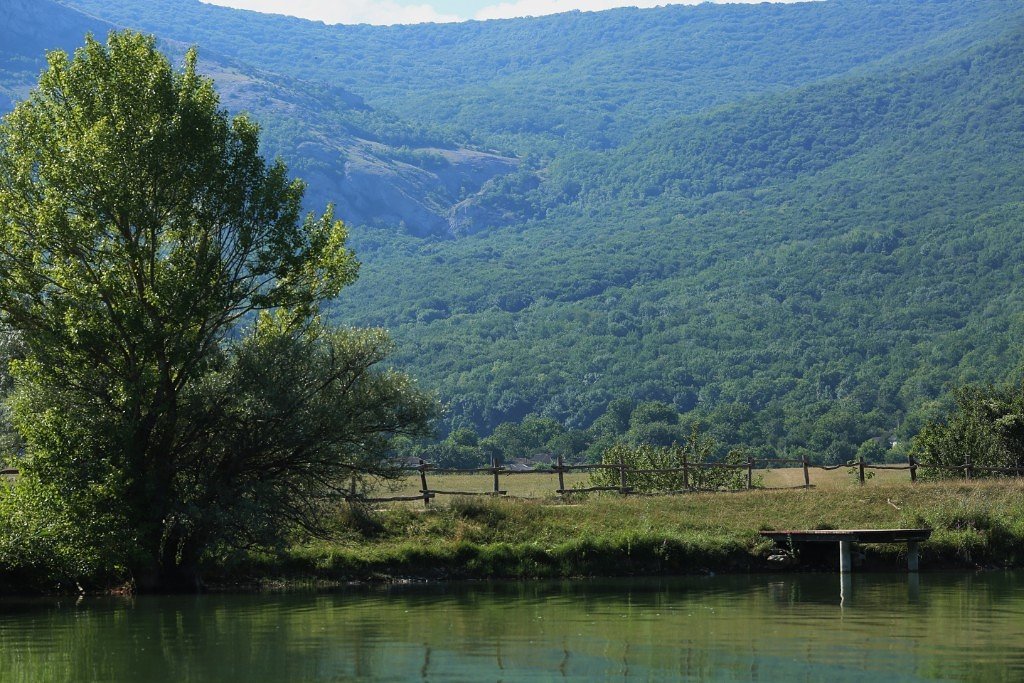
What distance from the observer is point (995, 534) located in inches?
1425

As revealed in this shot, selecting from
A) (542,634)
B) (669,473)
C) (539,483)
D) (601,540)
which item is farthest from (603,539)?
(539,483)

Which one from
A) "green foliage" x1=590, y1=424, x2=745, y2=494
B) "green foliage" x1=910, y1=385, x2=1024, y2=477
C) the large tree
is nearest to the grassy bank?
the large tree

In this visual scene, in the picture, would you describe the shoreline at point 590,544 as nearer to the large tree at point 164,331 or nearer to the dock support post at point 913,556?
the dock support post at point 913,556

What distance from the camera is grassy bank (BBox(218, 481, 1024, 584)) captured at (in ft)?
112

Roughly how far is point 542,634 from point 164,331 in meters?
12.0

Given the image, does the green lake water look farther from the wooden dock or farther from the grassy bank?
the grassy bank

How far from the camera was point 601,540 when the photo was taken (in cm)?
3550

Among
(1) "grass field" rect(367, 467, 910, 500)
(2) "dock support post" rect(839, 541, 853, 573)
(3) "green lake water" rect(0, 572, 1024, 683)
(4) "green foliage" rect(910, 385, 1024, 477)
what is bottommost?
(3) "green lake water" rect(0, 572, 1024, 683)

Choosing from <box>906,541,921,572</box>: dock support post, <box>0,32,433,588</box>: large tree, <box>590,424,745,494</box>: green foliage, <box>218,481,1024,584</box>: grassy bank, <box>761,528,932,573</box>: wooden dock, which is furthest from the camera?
<box>590,424,745,494</box>: green foliage

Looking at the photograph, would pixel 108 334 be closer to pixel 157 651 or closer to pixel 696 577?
pixel 157 651

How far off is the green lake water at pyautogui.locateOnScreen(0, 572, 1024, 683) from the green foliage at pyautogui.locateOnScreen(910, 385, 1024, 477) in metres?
19.3

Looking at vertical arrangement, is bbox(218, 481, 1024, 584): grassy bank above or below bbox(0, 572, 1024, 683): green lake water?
above

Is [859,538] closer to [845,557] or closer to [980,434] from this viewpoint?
[845,557]

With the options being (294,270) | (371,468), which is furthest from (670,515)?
(294,270)
